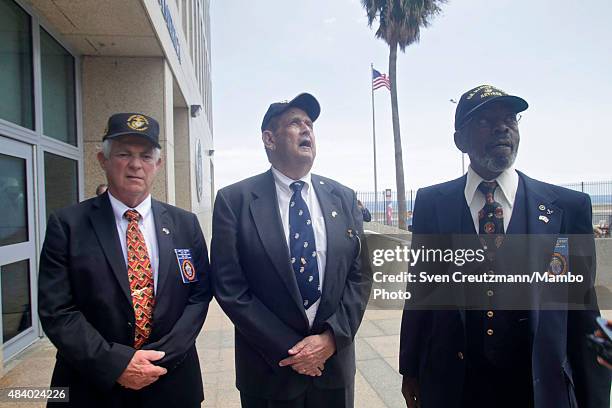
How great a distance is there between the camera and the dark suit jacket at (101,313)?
66.9 inches

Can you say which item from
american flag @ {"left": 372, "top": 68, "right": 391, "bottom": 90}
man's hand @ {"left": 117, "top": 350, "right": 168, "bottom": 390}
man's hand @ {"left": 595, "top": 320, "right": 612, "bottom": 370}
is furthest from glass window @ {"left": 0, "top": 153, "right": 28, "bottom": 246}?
american flag @ {"left": 372, "top": 68, "right": 391, "bottom": 90}

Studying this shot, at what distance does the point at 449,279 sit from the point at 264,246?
89cm

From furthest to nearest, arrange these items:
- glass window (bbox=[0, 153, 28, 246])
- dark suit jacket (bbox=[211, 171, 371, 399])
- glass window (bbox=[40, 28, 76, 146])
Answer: glass window (bbox=[40, 28, 76, 146])
glass window (bbox=[0, 153, 28, 246])
dark suit jacket (bbox=[211, 171, 371, 399])

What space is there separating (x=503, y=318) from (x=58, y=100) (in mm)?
5727

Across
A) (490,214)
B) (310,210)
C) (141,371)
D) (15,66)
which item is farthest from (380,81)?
(141,371)

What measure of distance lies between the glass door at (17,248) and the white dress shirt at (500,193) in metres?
4.18

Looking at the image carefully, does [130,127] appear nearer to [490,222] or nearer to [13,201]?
[490,222]

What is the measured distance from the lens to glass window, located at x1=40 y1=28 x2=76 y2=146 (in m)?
4.88

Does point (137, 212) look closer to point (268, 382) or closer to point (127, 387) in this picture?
point (127, 387)

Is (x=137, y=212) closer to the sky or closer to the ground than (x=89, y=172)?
closer to the ground

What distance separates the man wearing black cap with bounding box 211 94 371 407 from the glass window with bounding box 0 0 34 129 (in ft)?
11.0

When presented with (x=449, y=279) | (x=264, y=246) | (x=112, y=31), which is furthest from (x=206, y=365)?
(x=112, y=31)

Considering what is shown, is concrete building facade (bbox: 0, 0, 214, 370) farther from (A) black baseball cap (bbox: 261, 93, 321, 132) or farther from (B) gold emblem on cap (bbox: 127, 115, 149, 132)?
(A) black baseball cap (bbox: 261, 93, 321, 132)

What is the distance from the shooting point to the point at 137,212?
77.5 inches
